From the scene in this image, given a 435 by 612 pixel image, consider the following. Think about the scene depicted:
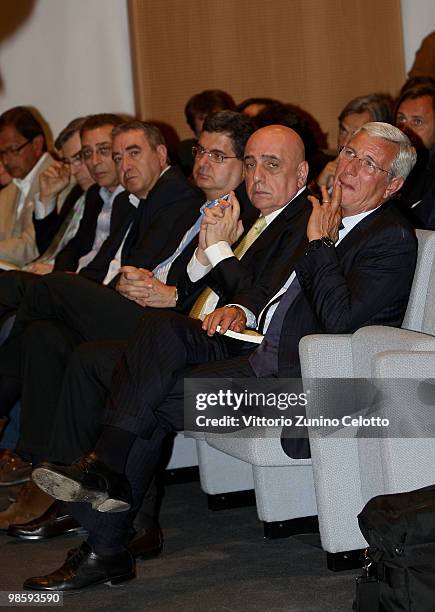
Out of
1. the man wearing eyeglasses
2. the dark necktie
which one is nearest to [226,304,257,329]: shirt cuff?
the dark necktie

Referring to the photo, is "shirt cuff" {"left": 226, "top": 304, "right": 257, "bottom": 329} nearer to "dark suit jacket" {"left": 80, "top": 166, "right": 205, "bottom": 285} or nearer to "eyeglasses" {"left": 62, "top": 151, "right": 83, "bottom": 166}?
"dark suit jacket" {"left": 80, "top": 166, "right": 205, "bottom": 285}

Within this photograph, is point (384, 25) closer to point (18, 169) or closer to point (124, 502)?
point (18, 169)

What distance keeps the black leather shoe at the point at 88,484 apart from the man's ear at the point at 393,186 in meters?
1.18

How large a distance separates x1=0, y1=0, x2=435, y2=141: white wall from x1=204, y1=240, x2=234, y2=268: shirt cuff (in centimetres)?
361

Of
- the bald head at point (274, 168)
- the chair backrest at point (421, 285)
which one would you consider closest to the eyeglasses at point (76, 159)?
the bald head at point (274, 168)

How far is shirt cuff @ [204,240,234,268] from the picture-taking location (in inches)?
132

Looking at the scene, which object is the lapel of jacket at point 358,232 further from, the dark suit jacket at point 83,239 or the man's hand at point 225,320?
the dark suit jacket at point 83,239

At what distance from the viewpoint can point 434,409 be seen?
97.4 inches

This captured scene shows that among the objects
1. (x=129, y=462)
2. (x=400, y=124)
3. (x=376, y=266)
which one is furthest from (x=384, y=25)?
(x=129, y=462)

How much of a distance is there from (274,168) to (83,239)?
1.75 m

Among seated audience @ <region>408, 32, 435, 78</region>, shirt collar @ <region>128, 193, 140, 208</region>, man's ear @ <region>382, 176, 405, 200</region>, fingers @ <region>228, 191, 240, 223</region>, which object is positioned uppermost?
seated audience @ <region>408, 32, 435, 78</region>

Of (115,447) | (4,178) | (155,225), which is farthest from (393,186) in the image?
(4,178)

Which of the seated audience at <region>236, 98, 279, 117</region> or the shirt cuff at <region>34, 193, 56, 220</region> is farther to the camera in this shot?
the shirt cuff at <region>34, 193, 56, 220</region>

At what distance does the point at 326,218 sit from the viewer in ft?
9.73
